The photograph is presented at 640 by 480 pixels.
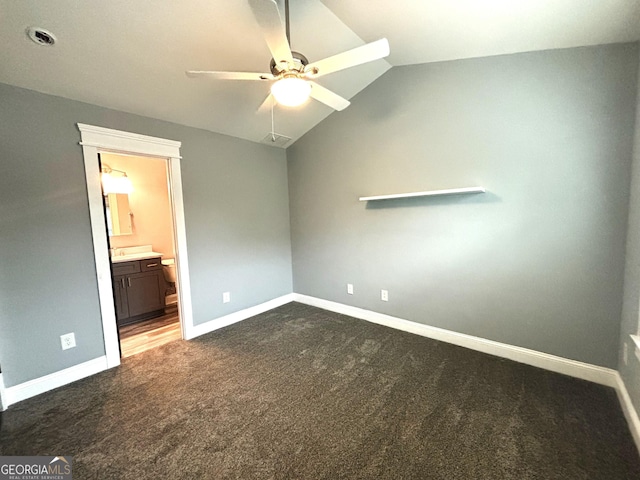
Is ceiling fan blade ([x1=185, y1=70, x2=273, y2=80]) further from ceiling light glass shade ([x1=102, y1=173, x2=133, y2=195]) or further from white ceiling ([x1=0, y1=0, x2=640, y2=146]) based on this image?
ceiling light glass shade ([x1=102, y1=173, x2=133, y2=195])

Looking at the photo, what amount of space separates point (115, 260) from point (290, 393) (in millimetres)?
2795

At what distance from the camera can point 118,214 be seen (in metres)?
3.96

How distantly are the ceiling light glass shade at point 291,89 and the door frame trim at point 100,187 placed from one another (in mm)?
1778

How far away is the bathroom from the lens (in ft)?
11.0

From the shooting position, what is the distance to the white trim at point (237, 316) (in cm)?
313

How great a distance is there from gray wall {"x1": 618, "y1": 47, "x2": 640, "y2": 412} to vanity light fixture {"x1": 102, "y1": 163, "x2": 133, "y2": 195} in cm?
546

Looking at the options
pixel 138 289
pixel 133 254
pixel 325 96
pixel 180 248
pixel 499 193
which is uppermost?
pixel 325 96

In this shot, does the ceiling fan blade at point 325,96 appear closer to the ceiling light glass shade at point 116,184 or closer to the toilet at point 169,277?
the toilet at point 169,277

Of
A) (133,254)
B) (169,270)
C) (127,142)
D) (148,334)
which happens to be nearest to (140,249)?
(133,254)

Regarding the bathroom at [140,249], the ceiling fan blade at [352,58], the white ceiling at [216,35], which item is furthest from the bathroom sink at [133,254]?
the ceiling fan blade at [352,58]

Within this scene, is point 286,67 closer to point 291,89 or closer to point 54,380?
point 291,89

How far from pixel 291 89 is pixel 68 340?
2.73 metres

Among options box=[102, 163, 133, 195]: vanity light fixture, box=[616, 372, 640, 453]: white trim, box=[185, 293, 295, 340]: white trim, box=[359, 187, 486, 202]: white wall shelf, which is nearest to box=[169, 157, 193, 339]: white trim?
box=[185, 293, 295, 340]: white trim

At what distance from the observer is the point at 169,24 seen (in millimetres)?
1833
